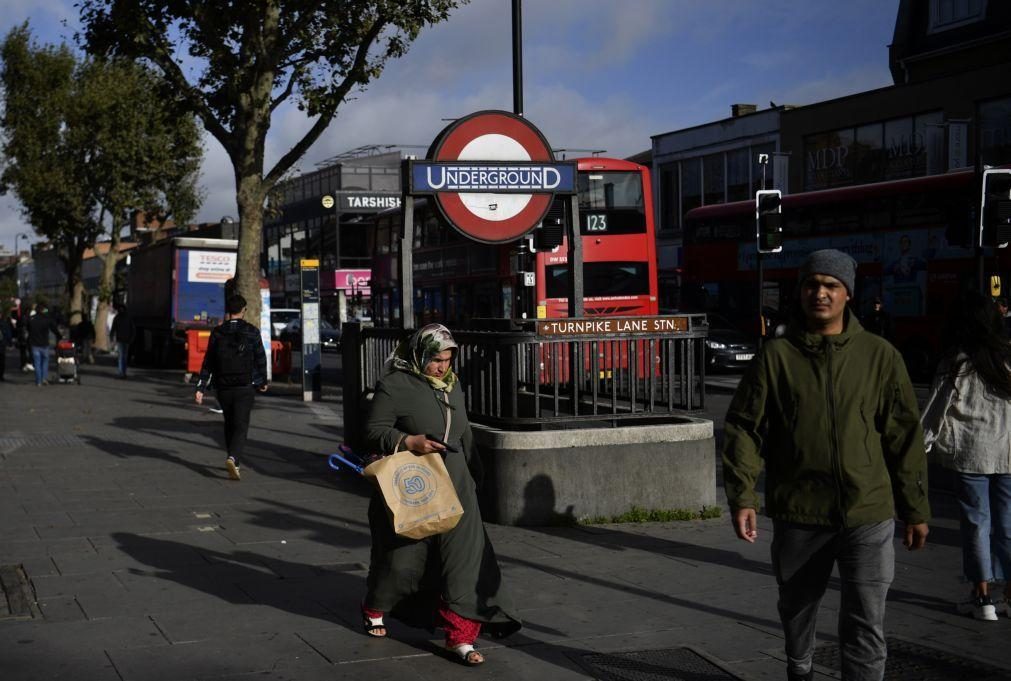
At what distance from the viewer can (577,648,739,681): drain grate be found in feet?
17.0

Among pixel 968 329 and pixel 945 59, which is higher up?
pixel 945 59

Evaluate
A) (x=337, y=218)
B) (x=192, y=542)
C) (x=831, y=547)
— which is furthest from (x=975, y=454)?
(x=337, y=218)

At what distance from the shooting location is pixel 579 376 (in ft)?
29.1

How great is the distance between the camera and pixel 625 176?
71.5ft

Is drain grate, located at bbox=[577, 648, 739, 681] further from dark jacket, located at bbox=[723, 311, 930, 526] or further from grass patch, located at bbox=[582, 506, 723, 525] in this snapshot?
grass patch, located at bbox=[582, 506, 723, 525]

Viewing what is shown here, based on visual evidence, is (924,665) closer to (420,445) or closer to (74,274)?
(420,445)

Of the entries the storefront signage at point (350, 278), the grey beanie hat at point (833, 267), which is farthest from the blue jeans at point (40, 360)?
the grey beanie hat at point (833, 267)

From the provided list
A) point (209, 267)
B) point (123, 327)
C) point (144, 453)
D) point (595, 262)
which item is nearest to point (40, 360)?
point (123, 327)

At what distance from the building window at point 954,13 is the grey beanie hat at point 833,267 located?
3560 centimetres

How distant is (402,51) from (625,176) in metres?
4.52

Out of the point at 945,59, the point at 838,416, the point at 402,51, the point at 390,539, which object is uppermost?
the point at 945,59

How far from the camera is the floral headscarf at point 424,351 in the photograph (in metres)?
5.64

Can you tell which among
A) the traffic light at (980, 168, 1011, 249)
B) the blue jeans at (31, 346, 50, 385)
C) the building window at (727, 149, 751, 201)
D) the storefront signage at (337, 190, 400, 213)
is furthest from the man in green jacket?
the storefront signage at (337, 190, 400, 213)

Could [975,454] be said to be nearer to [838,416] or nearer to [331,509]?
[838,416]
